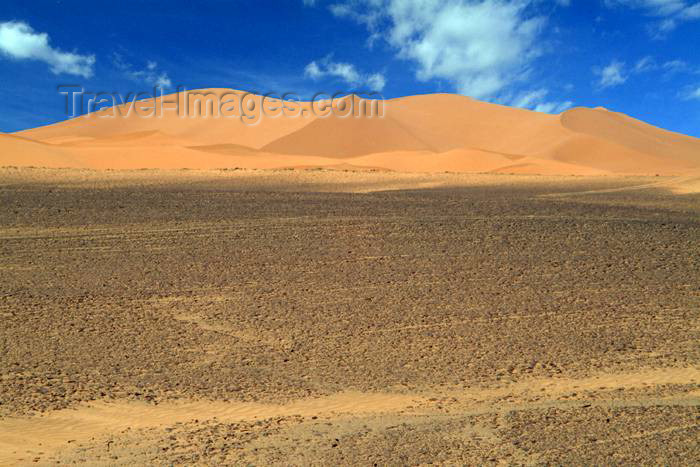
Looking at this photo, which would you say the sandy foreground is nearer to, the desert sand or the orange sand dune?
the desert sand

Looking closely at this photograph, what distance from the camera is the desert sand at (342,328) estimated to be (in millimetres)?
5375

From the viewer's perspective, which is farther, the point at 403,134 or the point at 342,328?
the point at 403,134

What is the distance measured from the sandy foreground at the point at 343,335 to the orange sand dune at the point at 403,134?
1395 inches

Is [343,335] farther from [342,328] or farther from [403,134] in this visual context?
[403,134]

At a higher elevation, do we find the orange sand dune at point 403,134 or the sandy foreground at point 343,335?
the orange sand dune at point 403,134

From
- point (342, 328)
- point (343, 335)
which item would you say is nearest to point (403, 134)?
point (342, 328)

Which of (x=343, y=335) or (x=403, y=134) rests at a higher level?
(x=403, y=134)

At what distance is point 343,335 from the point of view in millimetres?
8133

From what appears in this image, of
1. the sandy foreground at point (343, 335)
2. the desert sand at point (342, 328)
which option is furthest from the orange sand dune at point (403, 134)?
the sandy foreground at point (343, 335)

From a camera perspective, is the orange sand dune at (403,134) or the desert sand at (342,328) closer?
the desert sand at (342,328)

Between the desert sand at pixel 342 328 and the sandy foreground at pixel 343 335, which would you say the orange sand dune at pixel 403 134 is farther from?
the sandy foreground at pixel 343 335

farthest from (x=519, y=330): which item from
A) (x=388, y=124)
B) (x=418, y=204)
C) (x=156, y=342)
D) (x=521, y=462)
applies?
(x=388, y=124)

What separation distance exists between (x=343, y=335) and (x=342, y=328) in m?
0.27

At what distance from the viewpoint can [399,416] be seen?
5.82 m
